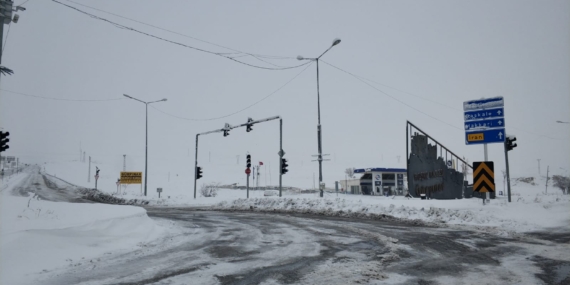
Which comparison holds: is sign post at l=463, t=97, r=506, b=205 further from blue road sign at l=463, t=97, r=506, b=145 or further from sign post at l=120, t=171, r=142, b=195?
sign post at l=120, t=171, r=142, b=195

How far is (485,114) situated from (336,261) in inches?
530

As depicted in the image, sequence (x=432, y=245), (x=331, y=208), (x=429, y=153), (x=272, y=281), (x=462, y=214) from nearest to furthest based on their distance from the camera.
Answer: (x=272, y=281) < (x=432, y=245) < (x=462, y=214) < (x=331, y=208) < (x=429, y=153)

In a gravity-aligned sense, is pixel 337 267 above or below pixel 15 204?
below

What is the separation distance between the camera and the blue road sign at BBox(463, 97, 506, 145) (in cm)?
1662

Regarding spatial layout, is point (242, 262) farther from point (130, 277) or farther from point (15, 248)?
point (15, 248)

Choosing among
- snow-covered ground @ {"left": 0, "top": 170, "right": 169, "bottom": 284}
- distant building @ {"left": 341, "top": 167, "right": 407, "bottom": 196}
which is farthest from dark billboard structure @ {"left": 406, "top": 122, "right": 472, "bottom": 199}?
distant building @ {"left": 341, "top": 167, "right": 407, "bottom": 196}

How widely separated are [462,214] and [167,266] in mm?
11356

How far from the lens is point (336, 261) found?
665 centimetres

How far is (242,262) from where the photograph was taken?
261 inches

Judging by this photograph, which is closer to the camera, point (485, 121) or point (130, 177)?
point (485, 121)

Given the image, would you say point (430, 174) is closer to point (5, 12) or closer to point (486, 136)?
point (486, 136)


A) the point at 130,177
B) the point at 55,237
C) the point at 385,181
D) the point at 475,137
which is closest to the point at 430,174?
the point at 475,137

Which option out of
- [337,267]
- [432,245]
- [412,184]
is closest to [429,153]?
[412,184]

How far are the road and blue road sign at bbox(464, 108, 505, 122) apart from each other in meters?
7.85
